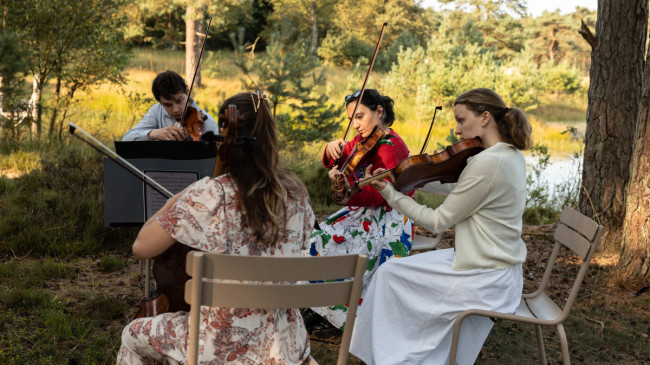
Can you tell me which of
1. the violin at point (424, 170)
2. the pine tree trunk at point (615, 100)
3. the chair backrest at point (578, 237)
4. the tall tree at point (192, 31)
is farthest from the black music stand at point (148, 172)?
the tall tree at point (192, 31)

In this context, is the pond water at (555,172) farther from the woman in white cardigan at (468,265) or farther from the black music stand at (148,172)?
the black music stand at (148,172)

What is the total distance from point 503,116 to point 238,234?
143cm

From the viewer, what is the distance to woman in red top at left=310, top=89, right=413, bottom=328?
3457mm

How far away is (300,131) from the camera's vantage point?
38.6 ft

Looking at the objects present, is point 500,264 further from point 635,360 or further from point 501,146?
point 635,360

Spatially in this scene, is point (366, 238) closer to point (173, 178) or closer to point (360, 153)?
point (360, 153)

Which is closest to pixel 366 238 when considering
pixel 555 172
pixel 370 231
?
pixel 370 231

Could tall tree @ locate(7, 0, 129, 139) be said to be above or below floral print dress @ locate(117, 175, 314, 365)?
above

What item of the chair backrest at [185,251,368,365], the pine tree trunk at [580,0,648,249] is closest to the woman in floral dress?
the chair backrest at [185,251,368,365]

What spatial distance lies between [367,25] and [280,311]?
35.3m

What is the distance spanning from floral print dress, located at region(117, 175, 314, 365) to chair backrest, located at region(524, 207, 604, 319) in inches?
45.6

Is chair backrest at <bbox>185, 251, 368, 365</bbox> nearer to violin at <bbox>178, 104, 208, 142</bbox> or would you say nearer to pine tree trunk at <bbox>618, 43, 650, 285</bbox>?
violin at <bbox>178, 104, 208, 142</bbox>

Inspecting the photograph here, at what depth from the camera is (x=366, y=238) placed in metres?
3.47

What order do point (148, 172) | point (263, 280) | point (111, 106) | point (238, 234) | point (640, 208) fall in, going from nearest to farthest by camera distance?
1. point (263, 280)
2. point (238, 234)
3. point (148, 172)
4. point (640, 208)
5. point (111, 106)
